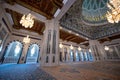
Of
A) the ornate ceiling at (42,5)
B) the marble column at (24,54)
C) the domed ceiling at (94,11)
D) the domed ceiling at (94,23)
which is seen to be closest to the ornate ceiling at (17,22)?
the ornate ceiling at (42,5)

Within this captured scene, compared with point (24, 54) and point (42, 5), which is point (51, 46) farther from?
point (24, 54)

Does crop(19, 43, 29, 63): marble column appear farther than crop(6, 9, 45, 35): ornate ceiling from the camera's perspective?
Yes

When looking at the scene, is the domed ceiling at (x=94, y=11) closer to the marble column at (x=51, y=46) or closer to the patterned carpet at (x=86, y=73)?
the marble column at (x=51, y=46)

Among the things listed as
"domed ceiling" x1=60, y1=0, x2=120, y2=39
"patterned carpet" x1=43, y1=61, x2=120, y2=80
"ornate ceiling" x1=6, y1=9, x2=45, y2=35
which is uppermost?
"domed ceiling" x1=60, y1=0, x2=120, y2=39

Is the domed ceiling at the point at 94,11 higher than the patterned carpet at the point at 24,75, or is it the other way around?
the domed ceiling at the point at 94,11

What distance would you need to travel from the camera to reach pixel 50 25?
655cm

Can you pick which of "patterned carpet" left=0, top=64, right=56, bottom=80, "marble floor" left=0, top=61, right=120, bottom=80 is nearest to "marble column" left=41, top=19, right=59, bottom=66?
"marble floor" left=0, top=61, right=120, bottom=80

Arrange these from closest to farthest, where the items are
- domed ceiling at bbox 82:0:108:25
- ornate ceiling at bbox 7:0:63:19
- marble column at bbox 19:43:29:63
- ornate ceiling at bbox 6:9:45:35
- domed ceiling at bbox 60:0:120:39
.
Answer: ornate ceiling at bbox 7:0:63:19
ornate ceiling at bbox 6:9:45:35
marble column at bbox 19:43:29:63
domed ceiling at bbox 60:0:120:39
domed ceiling at bbox 82:0:108:25

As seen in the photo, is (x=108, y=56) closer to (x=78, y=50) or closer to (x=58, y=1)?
(x=78, y=50)

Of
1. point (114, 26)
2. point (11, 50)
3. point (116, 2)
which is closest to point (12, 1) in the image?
point (116, 2)

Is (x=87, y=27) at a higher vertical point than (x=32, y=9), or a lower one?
higher

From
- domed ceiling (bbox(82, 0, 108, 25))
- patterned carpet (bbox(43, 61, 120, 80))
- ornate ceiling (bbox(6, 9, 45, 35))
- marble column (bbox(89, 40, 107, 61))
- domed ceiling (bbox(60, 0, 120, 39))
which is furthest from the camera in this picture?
marble column (bbox(89, 40, 107, 61))

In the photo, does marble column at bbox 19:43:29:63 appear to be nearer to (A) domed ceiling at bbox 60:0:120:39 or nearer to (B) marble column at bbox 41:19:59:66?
(B) marble column at bbox 41:19:59:66

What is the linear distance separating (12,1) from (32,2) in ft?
4.51
